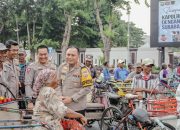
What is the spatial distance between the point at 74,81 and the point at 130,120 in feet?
5.38

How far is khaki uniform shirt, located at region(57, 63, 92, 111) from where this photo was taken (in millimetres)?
5859

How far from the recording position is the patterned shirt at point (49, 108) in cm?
458

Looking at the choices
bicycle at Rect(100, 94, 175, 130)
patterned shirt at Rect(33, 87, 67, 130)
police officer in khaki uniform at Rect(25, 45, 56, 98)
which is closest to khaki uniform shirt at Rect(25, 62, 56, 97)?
police officer in khaki uniform at Rect(25, 45, 56, 98)

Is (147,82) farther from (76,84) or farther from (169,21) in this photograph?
(169,21)

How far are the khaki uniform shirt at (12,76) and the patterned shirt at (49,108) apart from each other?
1922 mm

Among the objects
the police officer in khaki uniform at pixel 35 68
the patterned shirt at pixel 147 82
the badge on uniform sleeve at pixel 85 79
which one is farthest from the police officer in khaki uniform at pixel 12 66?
the patterned shirt at pixel 147 82

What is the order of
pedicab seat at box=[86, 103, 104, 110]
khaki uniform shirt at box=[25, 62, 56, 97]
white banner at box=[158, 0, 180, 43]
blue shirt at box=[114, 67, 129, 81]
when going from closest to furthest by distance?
1. khaki uniform shirt at box=[25, 62, 56, 97]
2. pedicab seat at box=[86, 103, 104, 110]
3. blue shirt at box=[114, 67, 129, 81]
4. white banner at box=[158, 0, 180, 43]

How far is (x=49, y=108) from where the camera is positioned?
4594 millimetres

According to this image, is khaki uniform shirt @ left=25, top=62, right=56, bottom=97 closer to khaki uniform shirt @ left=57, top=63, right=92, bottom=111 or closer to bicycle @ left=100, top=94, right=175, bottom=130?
khaki uniform shirt @ left=57, top=63, right=92, bottom=111

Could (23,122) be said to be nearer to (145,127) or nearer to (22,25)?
(145,127)

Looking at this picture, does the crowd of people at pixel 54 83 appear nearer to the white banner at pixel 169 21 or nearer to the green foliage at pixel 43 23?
the white banner at pixel 169 21

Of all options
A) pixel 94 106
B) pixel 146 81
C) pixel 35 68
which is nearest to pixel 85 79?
pixel 35 68

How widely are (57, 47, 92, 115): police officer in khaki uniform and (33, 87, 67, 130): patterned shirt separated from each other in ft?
3.74

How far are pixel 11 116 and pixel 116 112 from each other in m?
3.53
